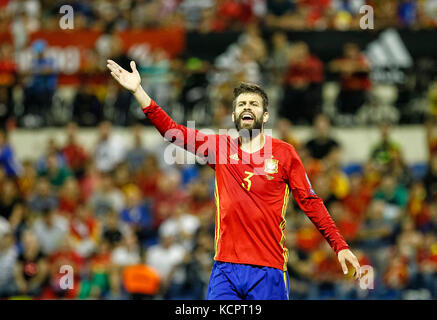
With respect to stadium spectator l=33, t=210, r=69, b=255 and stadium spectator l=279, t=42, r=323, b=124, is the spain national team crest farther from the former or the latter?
stadium spectator l=279, t=42, r=323, b=124

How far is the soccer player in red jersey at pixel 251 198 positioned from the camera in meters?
6.04

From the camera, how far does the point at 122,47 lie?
15828mm

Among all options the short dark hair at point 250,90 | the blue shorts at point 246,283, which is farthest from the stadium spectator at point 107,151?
the blue shorts at point 246,283

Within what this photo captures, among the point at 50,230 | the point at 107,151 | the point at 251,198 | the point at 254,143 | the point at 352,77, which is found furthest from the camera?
the point at 352,77

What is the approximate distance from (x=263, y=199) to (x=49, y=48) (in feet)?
35.4

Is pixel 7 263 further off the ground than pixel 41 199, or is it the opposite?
pixel 41 199

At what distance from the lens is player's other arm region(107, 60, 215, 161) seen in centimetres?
620

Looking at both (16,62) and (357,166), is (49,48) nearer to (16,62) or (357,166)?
(16,62)

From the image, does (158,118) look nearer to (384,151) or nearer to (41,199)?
(41,199)

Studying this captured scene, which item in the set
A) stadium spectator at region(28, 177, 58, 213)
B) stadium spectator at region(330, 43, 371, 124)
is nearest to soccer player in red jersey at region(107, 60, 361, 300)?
stadium spectator at region(28, 177, 58, 213)

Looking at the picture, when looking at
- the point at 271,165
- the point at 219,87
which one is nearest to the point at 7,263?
the point at 219,87

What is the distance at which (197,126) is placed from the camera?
49.5ft

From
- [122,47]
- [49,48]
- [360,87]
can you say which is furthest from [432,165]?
[49,48]

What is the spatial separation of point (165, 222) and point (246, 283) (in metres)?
7.56
